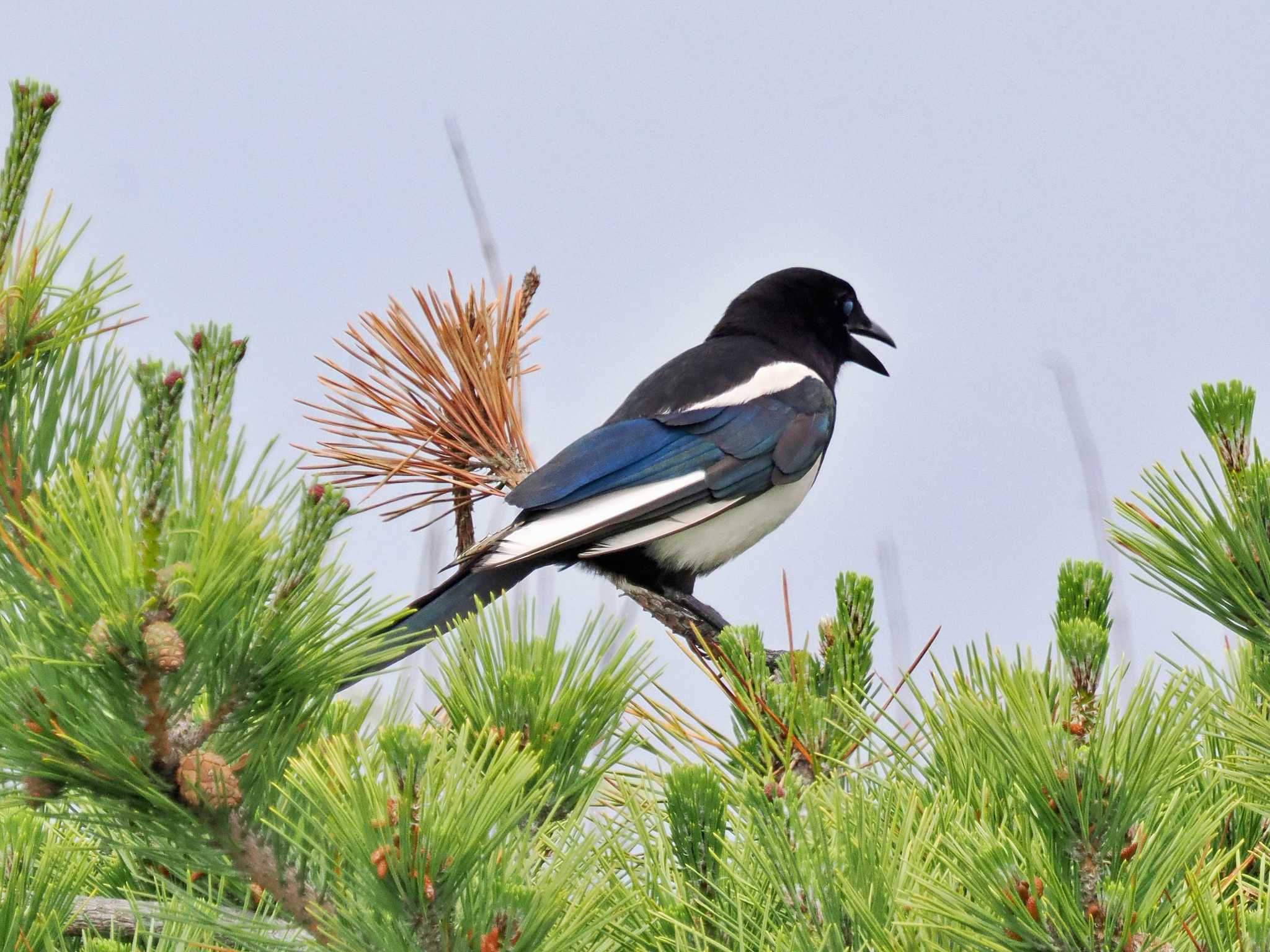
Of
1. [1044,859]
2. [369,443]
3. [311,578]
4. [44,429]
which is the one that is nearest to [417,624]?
[369,443]

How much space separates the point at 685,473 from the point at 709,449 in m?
0.13

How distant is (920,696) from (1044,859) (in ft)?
0.76

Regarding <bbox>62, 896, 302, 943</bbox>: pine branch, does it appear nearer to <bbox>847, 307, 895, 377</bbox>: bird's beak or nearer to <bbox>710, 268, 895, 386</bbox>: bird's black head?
<bbox>710, 268, 895, 386</bbox>: bird's black head

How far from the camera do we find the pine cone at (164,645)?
985 mm

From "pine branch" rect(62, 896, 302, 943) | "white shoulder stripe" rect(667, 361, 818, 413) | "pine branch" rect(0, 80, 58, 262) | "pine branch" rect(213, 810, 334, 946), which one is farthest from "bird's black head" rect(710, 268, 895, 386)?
"pine branch" rect(213, 810, 334, 946)

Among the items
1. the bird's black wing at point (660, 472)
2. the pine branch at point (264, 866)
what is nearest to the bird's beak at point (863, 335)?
the bird's black wing at point (660, 472)

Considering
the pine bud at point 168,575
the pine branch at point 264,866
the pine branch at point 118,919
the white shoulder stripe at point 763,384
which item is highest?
the white shoulder stripe at point 763,384

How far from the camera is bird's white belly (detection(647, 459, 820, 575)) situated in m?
3.31

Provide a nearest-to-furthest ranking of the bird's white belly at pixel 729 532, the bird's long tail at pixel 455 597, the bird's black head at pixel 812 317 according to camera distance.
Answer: the bird's long tail at pixel 455 597 < the bird's white belly at pixel 729 532 < the bird's black head at pixel 812 317

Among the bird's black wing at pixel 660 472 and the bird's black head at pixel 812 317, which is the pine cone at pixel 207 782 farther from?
the bird's black head at pixel 812 317

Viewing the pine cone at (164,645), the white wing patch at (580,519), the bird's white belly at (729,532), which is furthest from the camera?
the bird's white belly at (729,532)

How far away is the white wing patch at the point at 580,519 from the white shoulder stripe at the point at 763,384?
272mm

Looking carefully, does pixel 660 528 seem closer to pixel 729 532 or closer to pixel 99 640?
pixel 729 532

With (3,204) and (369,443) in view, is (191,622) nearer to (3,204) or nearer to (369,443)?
(3,204)
